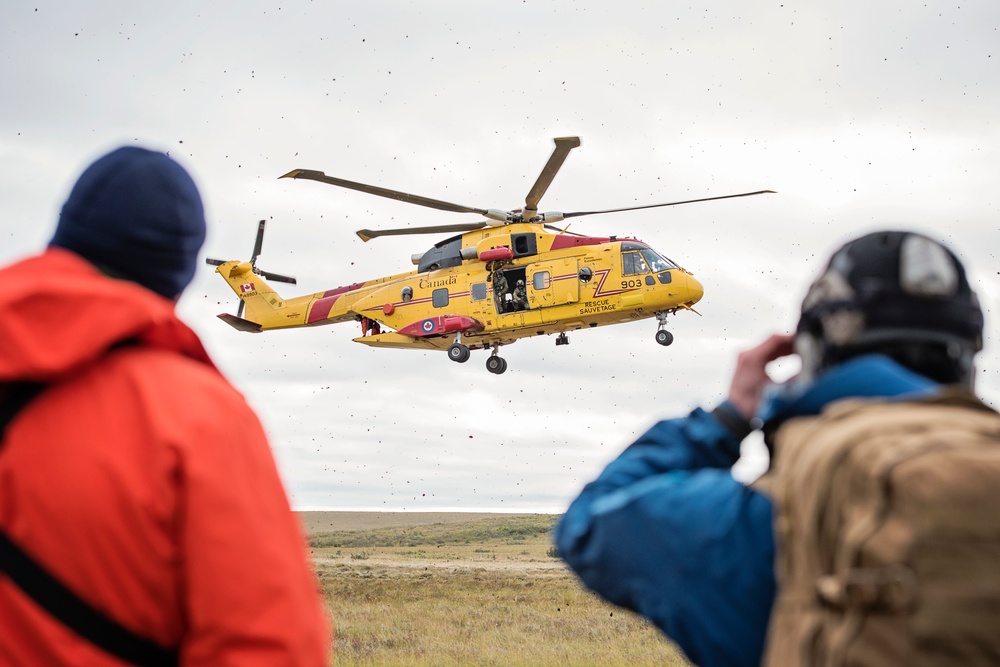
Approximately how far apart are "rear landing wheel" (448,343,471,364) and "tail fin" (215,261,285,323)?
6.68 m

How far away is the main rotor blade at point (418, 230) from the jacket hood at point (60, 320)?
21.2 m

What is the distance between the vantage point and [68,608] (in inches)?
70.1

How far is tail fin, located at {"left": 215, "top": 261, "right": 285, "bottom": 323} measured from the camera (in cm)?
3045

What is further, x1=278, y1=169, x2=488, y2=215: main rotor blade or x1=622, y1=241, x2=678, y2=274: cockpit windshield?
x1=622, y1=241, x2=678, y2=274: cockpit windshield

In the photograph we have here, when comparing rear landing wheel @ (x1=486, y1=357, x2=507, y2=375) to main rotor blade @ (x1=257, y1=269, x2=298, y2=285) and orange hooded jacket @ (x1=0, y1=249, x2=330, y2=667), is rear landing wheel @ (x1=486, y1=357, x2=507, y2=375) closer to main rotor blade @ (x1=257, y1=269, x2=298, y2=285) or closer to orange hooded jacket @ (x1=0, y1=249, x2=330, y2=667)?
main rotor blade @ (x1=257, y1=269, x2=298, y2=285)

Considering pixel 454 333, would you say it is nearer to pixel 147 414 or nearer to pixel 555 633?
pixel 555 633

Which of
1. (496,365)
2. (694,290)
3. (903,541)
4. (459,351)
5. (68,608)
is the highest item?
(903,541)

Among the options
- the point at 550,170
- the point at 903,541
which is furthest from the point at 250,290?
the point at 903,541

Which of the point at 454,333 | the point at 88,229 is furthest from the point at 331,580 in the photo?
the point at 88,229

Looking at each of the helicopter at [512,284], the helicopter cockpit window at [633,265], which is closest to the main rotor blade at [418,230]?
the helicopter at [512,284]

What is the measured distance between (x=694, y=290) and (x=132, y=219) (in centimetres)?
2170

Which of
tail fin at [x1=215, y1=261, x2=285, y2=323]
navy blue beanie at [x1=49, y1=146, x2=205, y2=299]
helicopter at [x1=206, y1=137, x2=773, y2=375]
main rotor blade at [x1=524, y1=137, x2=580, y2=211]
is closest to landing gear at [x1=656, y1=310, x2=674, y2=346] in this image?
helicopter at [x1=206, y1=137, x2=773, y2=375]

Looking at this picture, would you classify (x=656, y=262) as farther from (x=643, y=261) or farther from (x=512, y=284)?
(x=512, y=284)

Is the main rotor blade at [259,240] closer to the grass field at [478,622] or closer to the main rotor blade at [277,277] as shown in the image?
the main rotor blade at [277,277]
